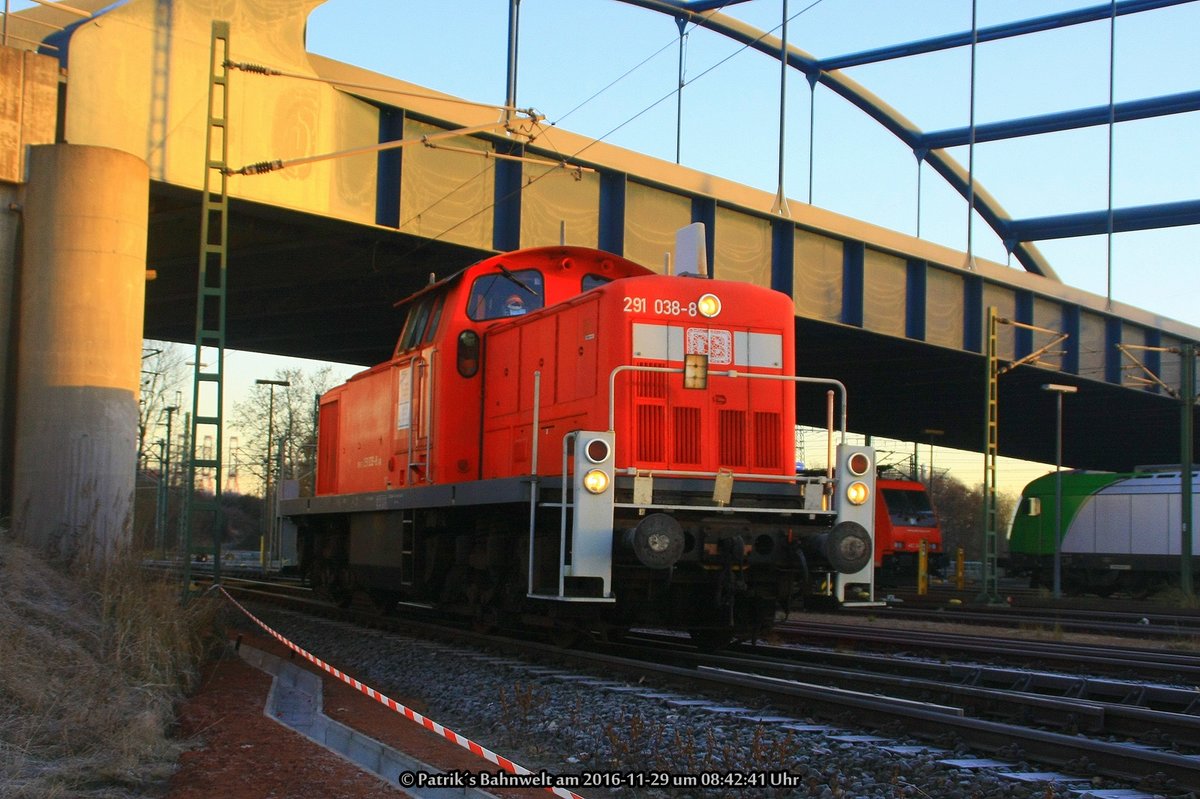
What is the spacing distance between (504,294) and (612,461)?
3.68m

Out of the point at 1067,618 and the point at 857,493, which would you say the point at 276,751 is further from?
the point at 1067,618

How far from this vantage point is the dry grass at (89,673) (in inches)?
228

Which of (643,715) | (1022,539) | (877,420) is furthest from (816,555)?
(877,420)

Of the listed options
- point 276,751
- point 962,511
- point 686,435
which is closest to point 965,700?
point 686,435

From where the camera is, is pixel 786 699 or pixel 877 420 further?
pixel 877 420

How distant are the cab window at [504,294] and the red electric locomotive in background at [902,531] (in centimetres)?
2057

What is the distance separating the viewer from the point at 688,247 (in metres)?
11.0

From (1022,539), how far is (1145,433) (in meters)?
10.4

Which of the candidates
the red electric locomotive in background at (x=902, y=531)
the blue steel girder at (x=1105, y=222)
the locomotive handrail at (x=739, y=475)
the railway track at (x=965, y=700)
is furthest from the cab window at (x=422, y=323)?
the blue steel girder at (x=1105, y=222)

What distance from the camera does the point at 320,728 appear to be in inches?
309

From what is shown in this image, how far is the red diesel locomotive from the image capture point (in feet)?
30.9

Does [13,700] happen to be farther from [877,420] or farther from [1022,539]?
[877,420]

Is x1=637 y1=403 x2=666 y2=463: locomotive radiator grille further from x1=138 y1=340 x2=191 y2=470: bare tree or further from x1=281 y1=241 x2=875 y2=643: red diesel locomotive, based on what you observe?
x1=138 y1=340 x2=191 y2=470: bare tree

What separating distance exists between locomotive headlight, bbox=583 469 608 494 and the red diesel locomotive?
0.01 m
